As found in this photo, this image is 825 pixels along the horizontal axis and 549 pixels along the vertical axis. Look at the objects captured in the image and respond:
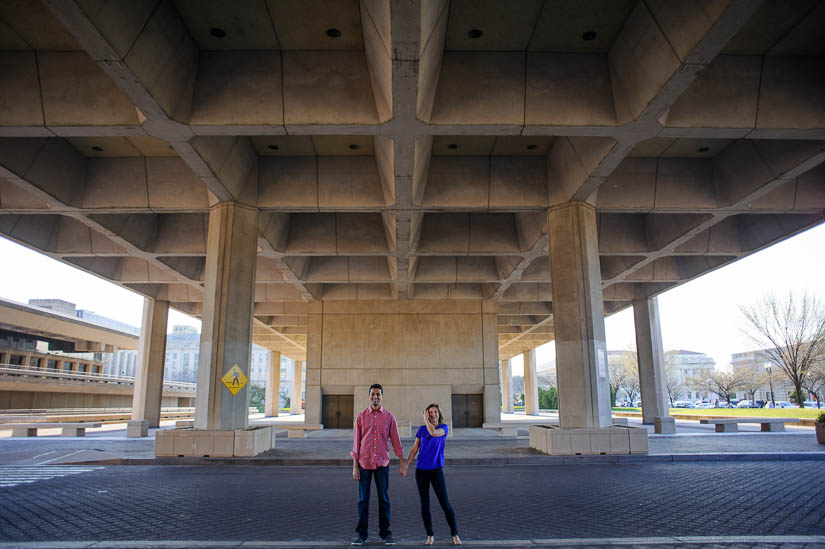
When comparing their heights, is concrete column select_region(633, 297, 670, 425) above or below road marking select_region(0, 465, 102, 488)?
above

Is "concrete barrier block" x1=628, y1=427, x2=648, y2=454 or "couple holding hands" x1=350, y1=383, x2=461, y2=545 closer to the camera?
"couple holding hands" x1=350, y1=383, x2=461, y2=545

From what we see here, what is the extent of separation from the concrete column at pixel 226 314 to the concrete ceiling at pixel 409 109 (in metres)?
0.98

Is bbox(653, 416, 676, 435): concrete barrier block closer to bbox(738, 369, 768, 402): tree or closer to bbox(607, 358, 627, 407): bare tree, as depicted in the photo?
bbox(738, 369, 768, 402): tree

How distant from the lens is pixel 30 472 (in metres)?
12.3

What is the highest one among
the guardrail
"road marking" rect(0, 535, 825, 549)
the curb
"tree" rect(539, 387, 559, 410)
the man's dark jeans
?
the guardrail

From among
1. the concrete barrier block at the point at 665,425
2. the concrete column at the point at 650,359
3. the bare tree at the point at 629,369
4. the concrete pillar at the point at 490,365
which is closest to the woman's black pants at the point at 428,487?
the concrete barrier block at the point at 665,425

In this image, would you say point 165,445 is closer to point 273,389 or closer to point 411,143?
point 411,143

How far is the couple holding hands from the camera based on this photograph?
227 inches

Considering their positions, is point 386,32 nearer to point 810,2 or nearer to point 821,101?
point 810,2

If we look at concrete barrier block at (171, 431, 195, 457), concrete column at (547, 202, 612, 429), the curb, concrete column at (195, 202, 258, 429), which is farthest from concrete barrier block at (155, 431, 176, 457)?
concrete column at (547, 202, 612, 429)

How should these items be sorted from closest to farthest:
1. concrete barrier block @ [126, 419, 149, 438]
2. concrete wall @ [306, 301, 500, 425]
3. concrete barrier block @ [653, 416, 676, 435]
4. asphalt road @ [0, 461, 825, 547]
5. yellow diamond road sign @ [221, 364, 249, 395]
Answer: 1. asphalt road @ [0, 461, 825, 547]
2. yellow diamond road sign @ [221, 364, 249, 395]
3. concrete barrier block @ [126, 419, 149, 438]
4. concrete barrier block @ [653, 416, 676, 435]
5. concrete wall @ [306, 301, 500, 425]

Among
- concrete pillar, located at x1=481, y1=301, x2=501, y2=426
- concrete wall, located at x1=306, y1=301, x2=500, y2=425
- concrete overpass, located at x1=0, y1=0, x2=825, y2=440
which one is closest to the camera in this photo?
concrete overpass, located at x1=0, y1=0, x2=825, y2=440

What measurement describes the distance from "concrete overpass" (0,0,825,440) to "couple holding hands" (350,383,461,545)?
589cm

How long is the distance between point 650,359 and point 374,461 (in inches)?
1100
